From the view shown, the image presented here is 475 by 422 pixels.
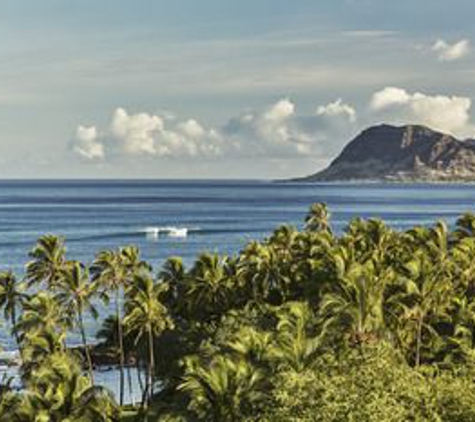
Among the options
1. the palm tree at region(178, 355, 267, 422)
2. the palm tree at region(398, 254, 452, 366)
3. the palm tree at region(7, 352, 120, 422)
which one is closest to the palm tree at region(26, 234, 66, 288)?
the palm tree at region(7, 352, 120, 422)

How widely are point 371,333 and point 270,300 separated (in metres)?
28.2

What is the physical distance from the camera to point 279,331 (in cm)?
5956

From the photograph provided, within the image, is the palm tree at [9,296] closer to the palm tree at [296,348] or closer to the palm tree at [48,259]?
the palm tree at [48,259]

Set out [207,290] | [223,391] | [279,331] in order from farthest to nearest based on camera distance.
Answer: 1. [207,290]
2. [279,331]
3. [223,391]

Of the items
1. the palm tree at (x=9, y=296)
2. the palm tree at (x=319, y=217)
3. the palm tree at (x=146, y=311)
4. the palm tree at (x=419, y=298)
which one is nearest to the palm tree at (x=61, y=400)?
the palm tree at (x=146, y=311)

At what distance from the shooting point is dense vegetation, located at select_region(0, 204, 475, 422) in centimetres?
4212

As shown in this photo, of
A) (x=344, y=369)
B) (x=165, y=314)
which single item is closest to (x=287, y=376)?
(x=344, y=369)

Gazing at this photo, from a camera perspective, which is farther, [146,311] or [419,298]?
[146,311]

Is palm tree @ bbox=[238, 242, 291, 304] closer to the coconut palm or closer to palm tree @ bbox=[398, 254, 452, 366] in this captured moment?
palm tree @ bbox=[398, 254, 452, 366]

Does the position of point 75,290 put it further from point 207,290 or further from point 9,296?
point 207,290

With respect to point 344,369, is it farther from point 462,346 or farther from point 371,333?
point 462,346

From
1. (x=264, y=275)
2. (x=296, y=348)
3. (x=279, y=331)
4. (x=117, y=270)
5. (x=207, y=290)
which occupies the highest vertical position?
(x=117, y=270)

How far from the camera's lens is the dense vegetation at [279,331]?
1658 inches

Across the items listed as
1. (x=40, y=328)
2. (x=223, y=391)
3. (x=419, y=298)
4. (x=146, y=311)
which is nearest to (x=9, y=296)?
(x=40, y=328)
